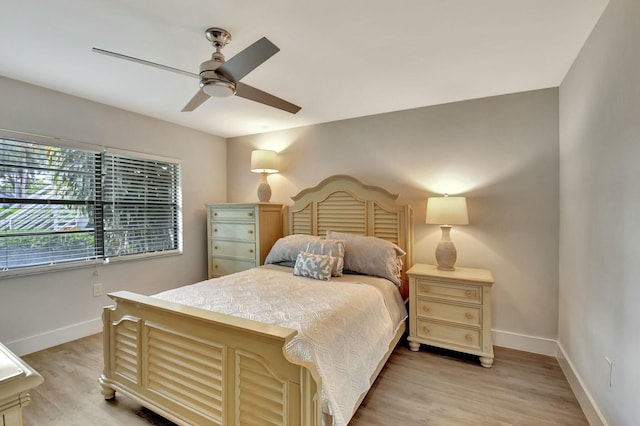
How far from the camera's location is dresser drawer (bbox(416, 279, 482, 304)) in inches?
98.1

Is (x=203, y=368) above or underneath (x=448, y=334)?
above

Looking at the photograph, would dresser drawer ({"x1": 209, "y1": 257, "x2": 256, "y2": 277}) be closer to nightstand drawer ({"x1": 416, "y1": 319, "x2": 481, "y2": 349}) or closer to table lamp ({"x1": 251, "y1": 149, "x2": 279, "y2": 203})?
table lamp ({"x1": 251, "y1": 149, "x2": 279, "y2": 203})

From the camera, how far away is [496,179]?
280 cm

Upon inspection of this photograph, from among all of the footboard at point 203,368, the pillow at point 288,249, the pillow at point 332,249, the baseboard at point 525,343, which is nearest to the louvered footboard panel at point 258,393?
the footboard at point 203,368

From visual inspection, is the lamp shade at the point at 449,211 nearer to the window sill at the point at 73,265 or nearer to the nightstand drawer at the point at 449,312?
the nightstand drawer at the point at 449,312

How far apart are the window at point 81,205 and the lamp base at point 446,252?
10.5ft

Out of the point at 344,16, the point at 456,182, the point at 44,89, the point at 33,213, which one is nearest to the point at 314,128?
the point at 456,182

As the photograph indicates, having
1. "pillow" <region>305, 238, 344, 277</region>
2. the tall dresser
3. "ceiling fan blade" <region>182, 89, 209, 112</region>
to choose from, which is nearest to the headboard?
the tall dresser

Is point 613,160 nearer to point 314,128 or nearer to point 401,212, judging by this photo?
point 401,212

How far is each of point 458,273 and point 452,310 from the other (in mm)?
334

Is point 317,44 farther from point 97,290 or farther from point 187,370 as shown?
point 97,290

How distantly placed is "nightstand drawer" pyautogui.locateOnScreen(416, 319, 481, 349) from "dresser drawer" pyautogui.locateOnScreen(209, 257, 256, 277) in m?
2.03

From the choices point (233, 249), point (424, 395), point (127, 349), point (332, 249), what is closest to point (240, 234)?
point (233, 249)

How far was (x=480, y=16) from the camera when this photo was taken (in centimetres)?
166
